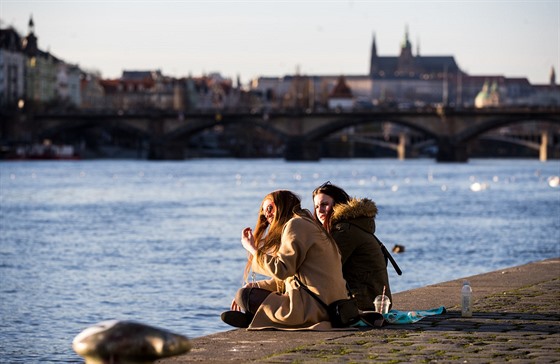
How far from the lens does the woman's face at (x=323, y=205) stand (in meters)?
11.6

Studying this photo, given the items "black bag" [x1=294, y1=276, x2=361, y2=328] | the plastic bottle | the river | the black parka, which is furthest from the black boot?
the river

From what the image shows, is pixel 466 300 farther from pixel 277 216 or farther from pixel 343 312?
pixel 277 216

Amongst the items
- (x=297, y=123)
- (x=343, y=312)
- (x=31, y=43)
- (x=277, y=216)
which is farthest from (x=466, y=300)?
(x=31, y=43)

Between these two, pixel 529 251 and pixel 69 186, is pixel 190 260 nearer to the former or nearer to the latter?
pixel 529 251

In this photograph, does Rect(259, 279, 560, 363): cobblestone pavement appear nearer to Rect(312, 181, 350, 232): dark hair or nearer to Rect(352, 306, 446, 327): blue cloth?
Rect(352, 306, 446, 327): blue cloth

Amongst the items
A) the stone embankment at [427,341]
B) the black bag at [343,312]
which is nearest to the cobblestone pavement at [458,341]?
the stone embankment at [427,341]

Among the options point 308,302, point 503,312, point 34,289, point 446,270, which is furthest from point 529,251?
point 308,302

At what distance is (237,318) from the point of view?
11289mm

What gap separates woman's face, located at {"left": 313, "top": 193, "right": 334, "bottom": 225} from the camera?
1162 cm

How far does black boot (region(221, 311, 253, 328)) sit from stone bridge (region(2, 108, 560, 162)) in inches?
4166

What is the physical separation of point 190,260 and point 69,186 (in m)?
46.1

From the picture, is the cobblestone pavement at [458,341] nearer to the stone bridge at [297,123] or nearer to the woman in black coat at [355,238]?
the woman in black coat at [355,238]

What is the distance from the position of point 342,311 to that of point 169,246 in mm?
21010

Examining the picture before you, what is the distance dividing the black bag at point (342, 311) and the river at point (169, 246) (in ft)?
12.0
